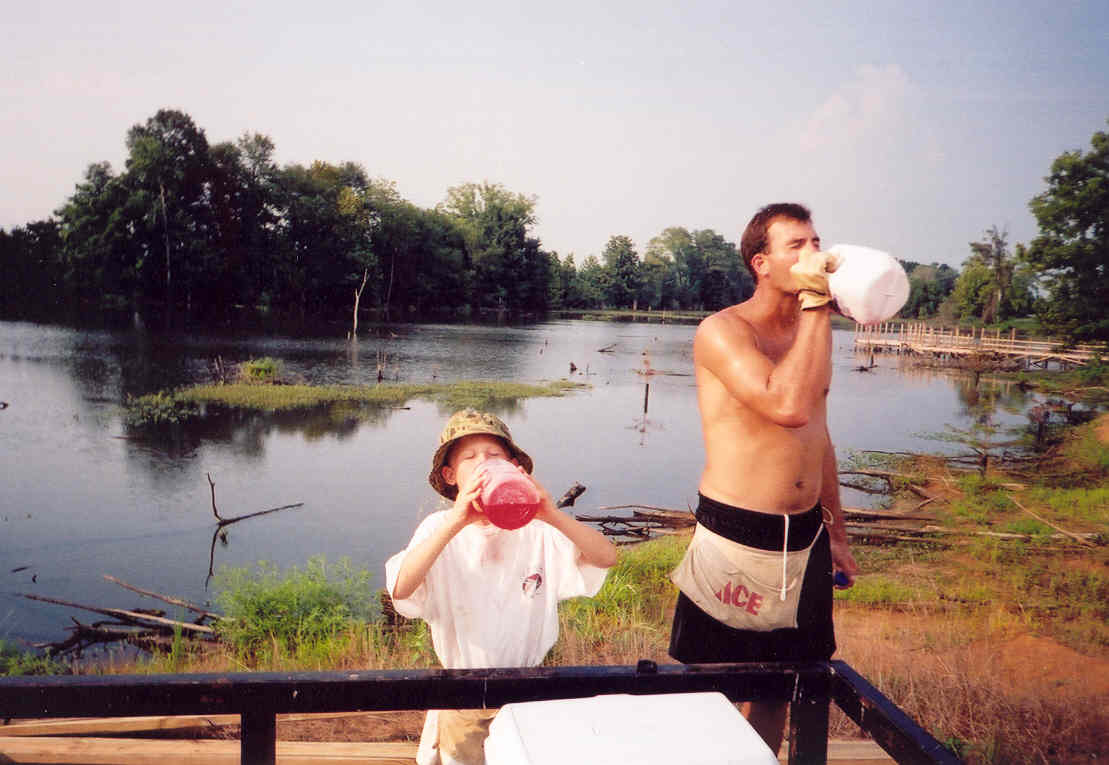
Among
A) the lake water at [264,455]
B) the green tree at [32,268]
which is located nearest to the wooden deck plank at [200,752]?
the lake water at [264,455]

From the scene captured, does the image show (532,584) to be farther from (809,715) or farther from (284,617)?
(284,617)

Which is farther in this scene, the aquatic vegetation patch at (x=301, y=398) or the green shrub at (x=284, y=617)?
the aquatic vegetation patch at (x=301, y=398)

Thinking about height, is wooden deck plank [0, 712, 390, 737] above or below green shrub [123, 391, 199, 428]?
Answer: above

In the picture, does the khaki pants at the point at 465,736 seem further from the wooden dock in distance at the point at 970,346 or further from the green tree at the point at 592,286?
the green tree at the point at 592,286

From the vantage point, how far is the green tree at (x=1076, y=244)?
68.4 feet

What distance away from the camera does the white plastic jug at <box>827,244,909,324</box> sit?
157cm

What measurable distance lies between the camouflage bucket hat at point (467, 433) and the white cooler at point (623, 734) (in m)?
0.86

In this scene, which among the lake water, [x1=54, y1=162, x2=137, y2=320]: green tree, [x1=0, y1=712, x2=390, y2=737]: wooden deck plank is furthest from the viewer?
[x1=54, y1=162, x2=137, y2=320]: green tree

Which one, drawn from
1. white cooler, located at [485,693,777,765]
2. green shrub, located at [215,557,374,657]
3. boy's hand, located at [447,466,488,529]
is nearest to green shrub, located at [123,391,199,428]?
green shrub, located at [215,557,374,657]

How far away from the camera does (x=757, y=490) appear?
84.5 inches

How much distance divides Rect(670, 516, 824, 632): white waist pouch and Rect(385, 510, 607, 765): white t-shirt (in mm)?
474

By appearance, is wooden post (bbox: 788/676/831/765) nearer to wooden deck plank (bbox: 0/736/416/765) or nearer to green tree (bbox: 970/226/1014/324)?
wooden deck plank (bbox: 0/736/416/765)

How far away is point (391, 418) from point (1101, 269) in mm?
19592

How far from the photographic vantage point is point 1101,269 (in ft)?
68.6
